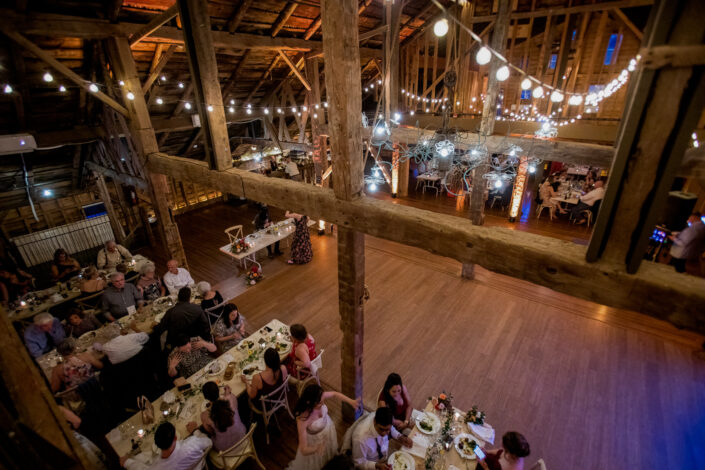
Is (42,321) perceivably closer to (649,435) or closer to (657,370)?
(649,435)

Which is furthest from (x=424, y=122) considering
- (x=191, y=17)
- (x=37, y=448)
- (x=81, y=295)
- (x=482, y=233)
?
(x=37, y=448)

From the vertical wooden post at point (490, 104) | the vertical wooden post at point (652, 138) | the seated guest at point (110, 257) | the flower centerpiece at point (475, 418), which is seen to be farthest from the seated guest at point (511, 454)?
the seated guest at point (110, 257)

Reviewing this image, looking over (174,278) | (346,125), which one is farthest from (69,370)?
(346,125)

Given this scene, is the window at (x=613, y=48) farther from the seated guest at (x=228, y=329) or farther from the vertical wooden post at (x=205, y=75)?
the seated guest at (x=228, y=329)

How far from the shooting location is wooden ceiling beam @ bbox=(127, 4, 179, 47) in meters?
4.72

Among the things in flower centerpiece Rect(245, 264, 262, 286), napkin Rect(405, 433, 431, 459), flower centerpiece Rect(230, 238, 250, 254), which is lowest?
flower centerpiece Rect(245, 264, 262, 286)

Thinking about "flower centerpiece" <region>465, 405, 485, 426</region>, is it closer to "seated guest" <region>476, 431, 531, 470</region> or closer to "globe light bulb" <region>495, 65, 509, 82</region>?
"seated guest" <region>476, 431, 531, 470</region>

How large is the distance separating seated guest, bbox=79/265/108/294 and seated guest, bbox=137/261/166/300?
2.00 ft

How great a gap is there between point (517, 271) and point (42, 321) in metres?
6.17

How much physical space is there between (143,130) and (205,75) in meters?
2.77

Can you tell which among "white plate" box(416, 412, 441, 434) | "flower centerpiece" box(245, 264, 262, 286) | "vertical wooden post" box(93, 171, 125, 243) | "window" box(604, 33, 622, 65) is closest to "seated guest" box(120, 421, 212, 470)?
"white plate" box(416, 412, 441, 434)

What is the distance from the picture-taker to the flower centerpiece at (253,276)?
7.42 meters

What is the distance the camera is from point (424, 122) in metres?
10.4

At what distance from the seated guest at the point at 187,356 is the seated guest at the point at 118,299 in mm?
1557
